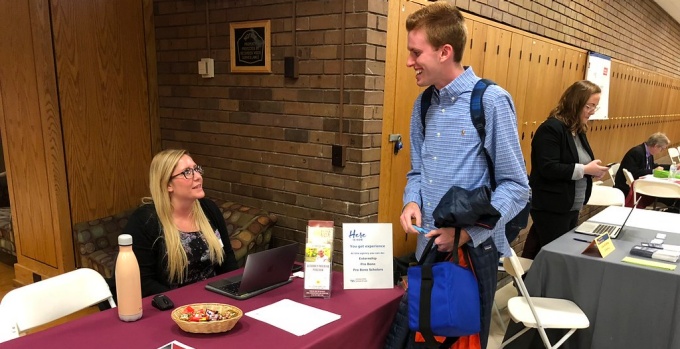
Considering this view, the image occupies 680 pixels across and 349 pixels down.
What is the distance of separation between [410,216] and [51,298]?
53.1 inches

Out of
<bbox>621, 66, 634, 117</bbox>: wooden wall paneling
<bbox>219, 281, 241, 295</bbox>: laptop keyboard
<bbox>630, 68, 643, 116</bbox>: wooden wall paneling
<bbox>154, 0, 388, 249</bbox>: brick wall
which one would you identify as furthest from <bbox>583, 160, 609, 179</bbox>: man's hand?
<bbox>630, 68, 643, 116</bbox>: wooden wall paneling

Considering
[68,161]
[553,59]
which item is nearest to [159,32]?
[68,161]

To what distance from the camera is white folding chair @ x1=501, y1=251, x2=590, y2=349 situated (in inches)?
86.8

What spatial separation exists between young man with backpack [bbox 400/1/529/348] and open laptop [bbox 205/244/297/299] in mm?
491

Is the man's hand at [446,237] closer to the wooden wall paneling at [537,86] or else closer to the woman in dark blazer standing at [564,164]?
the woman in dark blazer standing at [564,164]

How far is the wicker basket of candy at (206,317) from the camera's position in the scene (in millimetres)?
1385

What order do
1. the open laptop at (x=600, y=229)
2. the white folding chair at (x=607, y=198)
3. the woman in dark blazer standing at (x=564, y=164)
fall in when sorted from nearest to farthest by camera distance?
the open laptop at (x=600, y=229) < the woman in dark blazer standing at (x=564, y=164) < the white folding chair at (x=607, y=198)

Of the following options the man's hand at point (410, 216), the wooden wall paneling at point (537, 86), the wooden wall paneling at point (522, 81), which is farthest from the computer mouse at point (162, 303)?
the wooden wall paneling at point (537, 86)

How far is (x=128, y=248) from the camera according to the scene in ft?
4.85

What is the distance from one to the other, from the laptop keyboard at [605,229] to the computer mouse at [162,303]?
2301 mm

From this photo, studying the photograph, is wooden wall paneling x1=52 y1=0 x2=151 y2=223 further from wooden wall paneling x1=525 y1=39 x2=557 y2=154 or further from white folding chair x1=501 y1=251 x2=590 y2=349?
wooden wall paneling x1=525 y1=39 x2=557 y2=154

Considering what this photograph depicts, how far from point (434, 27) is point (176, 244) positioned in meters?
1.34

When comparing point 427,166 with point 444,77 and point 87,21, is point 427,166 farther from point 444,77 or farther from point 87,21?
point 87,21

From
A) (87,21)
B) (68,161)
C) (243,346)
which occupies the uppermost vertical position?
(87,21)
